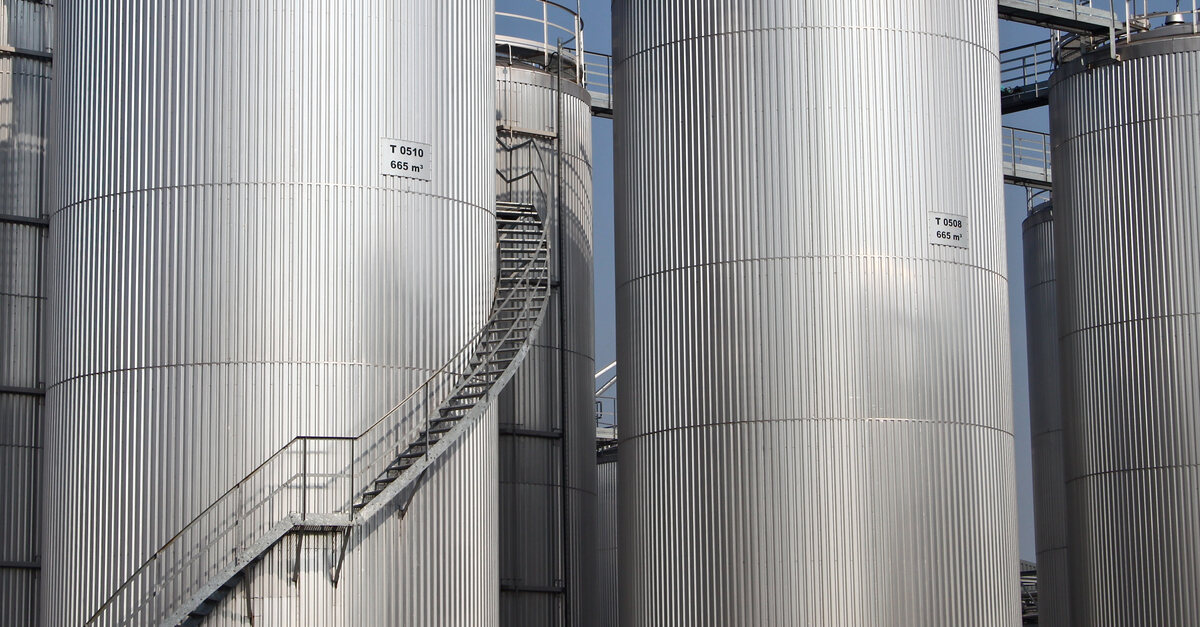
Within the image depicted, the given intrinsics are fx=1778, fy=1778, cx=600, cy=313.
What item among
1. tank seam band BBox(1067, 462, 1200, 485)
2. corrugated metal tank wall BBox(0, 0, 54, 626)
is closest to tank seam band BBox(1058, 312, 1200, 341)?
tank seam band BBox(1067, 462, 1200, 485)

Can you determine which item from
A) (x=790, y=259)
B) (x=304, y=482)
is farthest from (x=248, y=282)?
(x=790, y=259)

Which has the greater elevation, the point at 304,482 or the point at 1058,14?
the point at 1058,14

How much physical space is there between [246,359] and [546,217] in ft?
49.9

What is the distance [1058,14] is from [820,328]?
17.3 metres

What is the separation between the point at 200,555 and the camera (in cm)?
3062

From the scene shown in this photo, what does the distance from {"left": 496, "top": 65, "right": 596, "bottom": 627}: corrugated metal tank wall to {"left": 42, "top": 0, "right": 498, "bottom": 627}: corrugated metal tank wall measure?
10548 millimetres

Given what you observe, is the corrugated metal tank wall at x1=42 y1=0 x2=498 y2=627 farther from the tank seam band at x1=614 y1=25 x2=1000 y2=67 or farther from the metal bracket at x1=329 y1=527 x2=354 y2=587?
the tank seam band at x1=614 y1=25 x2=1000 y2=67

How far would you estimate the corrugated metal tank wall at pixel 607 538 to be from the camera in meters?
63.2

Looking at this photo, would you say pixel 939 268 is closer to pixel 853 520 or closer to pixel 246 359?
pixel 853 520

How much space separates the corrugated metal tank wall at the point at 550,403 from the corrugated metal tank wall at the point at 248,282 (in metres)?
10.5

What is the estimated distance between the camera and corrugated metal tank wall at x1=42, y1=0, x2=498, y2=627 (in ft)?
103

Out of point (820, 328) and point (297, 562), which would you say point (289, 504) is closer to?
point (297, 562)

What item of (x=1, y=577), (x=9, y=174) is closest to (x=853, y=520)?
(x=1, y=577)

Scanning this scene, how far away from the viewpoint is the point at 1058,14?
47781mm
